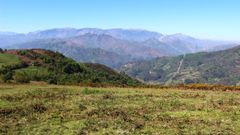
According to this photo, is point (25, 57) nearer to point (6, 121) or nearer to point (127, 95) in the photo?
point (127, 95)

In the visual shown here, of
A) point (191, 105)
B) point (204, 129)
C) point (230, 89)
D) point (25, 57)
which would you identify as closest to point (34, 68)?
point (25, 57)

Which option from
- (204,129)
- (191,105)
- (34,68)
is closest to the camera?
(204,129)

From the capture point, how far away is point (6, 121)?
25891 mm

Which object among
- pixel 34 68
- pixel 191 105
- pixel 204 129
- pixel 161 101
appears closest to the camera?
pixel 204 129

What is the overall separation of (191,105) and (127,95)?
31.0ft

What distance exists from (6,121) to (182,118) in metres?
13.2

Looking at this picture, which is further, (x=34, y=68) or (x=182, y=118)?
(x=34, y=68)

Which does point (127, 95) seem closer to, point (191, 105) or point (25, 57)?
point (191, 105)

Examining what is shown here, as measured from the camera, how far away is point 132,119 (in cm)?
2683

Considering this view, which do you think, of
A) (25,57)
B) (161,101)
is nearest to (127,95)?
(161,101)

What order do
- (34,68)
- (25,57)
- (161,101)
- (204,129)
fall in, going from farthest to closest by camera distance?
1. (25,57)
2. (34,68)
3. (161,101)
4. (204,129)

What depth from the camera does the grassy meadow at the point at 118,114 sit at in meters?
23.5

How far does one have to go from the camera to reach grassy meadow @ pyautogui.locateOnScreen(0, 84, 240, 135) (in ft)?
77.3

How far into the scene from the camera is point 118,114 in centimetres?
2867
